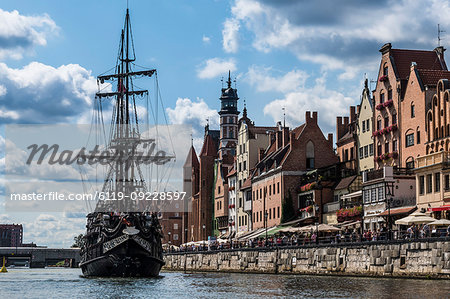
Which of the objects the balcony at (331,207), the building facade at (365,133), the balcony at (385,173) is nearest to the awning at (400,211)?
the balcony at (385,173)

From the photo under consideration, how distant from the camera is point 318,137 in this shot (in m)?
99.0

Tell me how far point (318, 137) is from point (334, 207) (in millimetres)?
15810

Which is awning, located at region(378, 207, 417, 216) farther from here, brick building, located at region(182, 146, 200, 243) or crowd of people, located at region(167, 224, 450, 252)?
brick building, located at region(182, 146, 200, 243)

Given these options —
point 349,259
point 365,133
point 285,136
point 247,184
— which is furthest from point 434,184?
point 247,184

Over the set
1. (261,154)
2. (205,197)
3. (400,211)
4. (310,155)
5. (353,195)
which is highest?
(261,154)

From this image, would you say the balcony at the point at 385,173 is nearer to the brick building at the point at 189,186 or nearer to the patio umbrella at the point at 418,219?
the patio umbrella at the point at 418,219

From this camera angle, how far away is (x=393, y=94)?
77375mm

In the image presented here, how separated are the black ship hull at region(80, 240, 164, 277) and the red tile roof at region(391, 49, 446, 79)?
101 feet

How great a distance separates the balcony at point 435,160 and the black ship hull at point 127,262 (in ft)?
85.4

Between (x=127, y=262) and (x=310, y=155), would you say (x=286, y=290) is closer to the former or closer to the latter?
(x=127, y=262)

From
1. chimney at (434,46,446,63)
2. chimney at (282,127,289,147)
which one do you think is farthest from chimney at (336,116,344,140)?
chimney at (434,46,446,63)

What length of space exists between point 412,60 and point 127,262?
3499cm

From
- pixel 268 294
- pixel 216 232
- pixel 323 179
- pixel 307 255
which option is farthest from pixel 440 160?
pixel 216 232

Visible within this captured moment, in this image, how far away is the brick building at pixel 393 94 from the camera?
2995 inches
